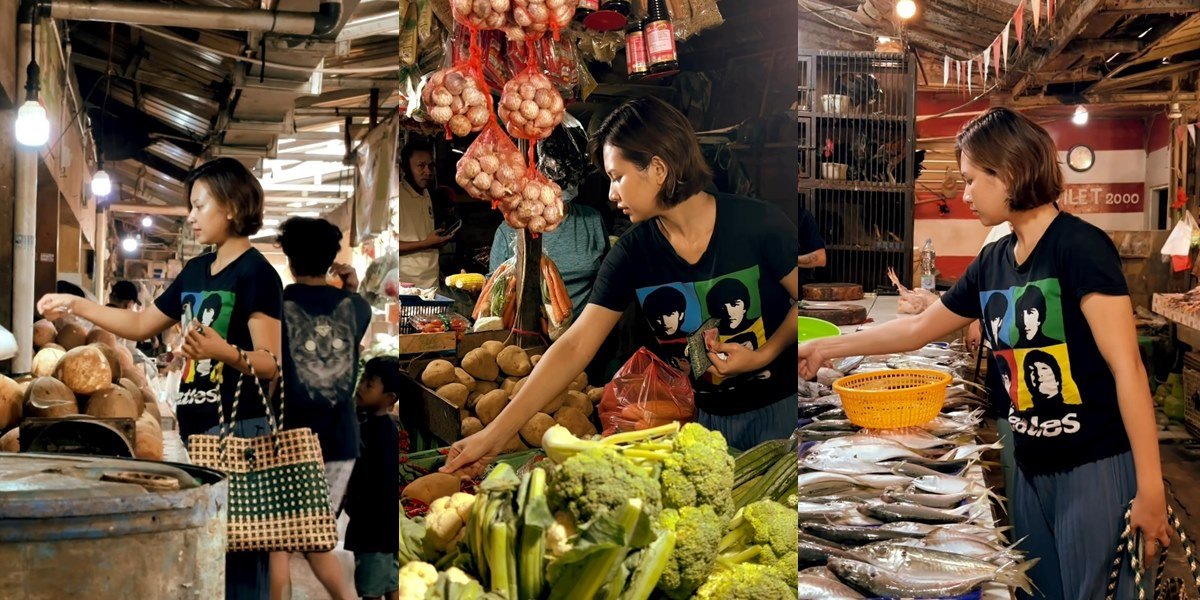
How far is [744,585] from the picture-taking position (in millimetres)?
2066

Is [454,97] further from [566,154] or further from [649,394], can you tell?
[649,394]

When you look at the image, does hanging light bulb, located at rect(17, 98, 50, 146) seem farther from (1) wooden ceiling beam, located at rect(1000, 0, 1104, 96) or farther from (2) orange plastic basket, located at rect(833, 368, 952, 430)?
(1) wooden ceiling beam, located at rect(1000, 0, 1104, 96)

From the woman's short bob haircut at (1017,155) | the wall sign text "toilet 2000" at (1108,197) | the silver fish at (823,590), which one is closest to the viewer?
the silver fish at (823,590)

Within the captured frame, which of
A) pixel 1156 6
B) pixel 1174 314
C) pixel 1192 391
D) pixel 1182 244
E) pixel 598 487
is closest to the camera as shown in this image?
pixel 598 487

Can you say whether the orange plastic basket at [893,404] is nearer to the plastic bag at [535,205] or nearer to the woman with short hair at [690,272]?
the woman with short hair at [690,272]

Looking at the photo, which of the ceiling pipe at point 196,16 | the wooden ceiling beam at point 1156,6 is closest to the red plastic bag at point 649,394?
the ceiling pipe at point 196,16

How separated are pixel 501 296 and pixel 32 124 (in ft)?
5.88

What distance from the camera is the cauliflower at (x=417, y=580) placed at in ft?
6.64

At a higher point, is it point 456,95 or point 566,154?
point 456,95

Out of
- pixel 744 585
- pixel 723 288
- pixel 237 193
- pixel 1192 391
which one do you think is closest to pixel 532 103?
pixel 723 288

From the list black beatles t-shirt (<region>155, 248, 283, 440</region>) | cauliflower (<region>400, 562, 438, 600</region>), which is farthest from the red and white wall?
cauliflower (<region>400, 562, 438, 600</region>)

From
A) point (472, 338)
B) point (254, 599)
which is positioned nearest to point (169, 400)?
point (254, 599)

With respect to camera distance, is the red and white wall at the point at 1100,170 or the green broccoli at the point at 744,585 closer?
the green broccoli at the point at 744,585

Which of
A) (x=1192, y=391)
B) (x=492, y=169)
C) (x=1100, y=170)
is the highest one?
(x=1100, y=170)
